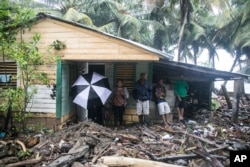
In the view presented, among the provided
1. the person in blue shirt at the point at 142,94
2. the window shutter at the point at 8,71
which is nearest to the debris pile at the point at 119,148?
the person in blue shirt at the point at 142,94

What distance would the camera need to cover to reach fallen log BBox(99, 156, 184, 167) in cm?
480

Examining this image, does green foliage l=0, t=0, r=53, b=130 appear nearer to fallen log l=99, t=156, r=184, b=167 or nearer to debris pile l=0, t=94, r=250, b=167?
debris pile l=0, t=94, r=250, b=167

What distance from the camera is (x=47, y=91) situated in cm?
775

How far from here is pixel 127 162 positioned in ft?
16.1

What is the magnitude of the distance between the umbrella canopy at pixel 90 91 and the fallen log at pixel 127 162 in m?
2.59

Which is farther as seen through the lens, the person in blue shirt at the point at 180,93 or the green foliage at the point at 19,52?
the person in blue shirt at the point at 180,93

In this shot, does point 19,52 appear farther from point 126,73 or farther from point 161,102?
point 161,102

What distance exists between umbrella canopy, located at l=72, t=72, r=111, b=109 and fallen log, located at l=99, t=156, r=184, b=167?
259 cm

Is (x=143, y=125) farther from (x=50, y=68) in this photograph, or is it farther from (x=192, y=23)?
(x=192, y=23)

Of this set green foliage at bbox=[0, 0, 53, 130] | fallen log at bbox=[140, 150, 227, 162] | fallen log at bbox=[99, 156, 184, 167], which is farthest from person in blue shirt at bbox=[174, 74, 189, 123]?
green foliage at bbox=[0, 0, 53, 130]

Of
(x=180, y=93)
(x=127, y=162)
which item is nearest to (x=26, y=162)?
(x=127, y=162)

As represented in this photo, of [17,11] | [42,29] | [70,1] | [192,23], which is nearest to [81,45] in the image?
[42,29]

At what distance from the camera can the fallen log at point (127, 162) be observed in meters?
4.80

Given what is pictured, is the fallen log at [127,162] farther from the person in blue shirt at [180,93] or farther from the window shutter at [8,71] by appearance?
the window shutter at [8,71]
